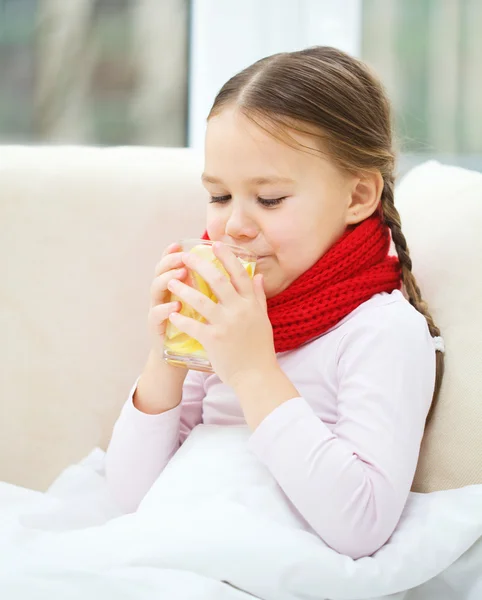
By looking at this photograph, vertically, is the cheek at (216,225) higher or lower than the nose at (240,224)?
lower

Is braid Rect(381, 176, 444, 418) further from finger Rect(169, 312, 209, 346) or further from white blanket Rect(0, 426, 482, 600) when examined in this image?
finger Rect(169, 312, 209, 346)

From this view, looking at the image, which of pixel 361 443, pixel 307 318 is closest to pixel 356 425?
pixel 361 443

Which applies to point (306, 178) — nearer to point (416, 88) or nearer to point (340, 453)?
point (340, 453)

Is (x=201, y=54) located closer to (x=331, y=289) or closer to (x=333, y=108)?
(x=333, y=108)

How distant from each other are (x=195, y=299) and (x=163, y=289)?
81 millimetres

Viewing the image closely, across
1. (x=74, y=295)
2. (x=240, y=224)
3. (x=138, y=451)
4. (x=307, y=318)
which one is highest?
(x=240, y=224)

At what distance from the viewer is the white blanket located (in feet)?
2.62

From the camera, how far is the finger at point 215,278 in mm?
929

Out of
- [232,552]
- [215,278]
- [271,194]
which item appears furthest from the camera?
[271,194]

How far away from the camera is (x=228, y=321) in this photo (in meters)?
0.93

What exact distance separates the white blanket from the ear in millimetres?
385

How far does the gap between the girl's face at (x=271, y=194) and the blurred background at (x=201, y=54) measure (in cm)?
133

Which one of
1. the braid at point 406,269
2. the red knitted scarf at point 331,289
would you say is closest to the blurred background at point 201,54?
Answer: the braid at point 406,269

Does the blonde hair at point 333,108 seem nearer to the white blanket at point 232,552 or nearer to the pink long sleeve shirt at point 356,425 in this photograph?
the pink long sleeve shirt at point 356,425
